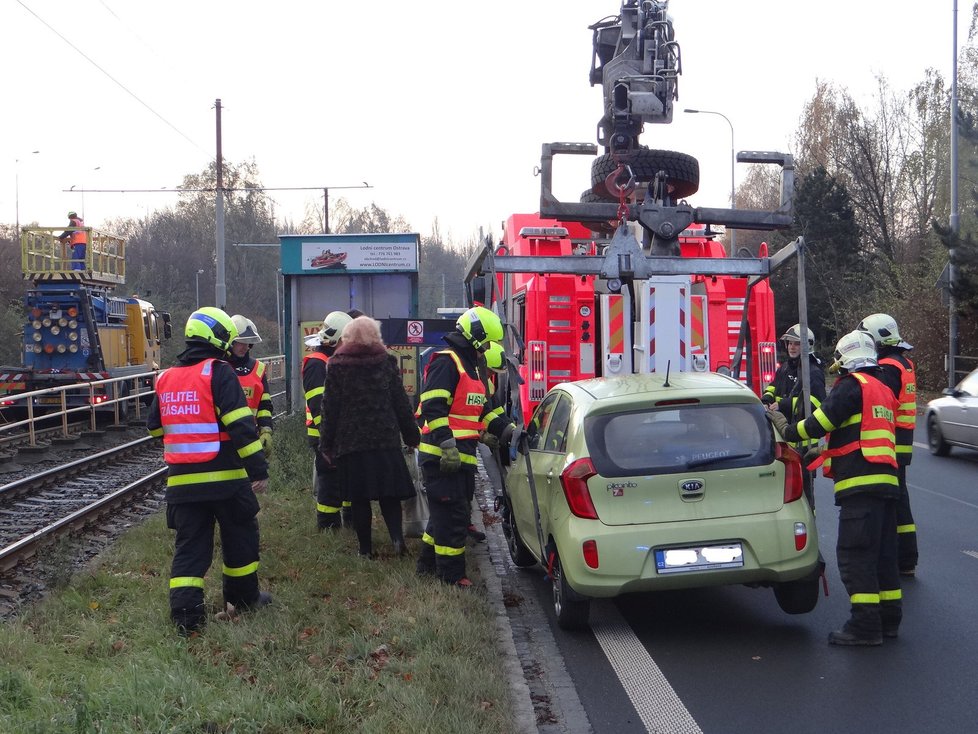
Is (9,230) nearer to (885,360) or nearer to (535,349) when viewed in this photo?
(535,349)

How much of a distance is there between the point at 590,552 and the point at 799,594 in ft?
4.43

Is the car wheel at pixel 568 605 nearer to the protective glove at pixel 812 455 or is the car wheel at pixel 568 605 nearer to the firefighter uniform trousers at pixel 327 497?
the protective glove at pixel 812 455

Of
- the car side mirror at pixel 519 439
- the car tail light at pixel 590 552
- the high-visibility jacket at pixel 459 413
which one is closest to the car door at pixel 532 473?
the car side mirror at pixel 519 439

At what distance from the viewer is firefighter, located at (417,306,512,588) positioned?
23.1 feet

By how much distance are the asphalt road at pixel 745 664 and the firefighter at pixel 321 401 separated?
167 centimetres

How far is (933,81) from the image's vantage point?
38719mm

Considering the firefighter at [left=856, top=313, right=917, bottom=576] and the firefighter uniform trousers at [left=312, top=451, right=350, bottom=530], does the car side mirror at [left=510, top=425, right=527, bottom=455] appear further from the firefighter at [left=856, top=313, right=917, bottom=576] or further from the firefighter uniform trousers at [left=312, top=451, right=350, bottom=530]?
the firefighter at [left=856, top=313, right=917, bottom=576]

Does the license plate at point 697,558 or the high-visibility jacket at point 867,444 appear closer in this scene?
the license plate at point 697,558

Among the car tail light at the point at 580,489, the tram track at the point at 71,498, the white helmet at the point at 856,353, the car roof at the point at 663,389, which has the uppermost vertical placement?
the white helmet at the point at 856,353

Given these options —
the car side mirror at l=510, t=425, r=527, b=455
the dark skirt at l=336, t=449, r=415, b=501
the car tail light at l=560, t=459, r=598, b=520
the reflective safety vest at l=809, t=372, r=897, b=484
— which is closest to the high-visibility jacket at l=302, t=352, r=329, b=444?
the dark skirt at l=336, t=449, r=415, b=501

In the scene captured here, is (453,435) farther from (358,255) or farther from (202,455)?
(358,255)

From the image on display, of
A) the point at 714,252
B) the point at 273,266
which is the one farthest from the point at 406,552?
the point at 273,266

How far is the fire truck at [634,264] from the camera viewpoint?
25.0 ft

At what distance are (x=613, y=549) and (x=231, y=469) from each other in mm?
2238
